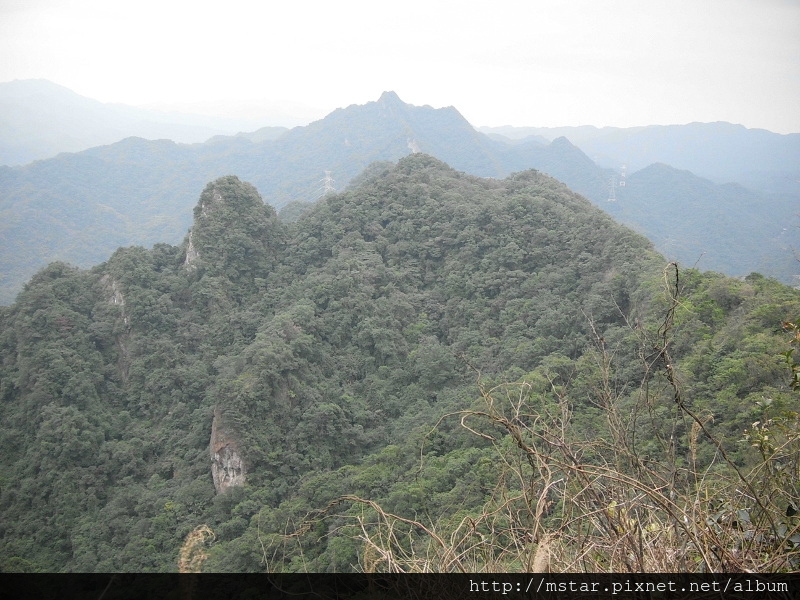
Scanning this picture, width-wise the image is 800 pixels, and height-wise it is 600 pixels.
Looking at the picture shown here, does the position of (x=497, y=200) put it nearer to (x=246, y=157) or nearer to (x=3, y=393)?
(x=3, y=393)

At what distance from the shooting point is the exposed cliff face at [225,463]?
11.4m

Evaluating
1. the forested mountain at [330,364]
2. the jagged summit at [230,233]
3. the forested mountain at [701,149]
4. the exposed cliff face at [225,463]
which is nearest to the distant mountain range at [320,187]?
the jagged summit at [230,233]

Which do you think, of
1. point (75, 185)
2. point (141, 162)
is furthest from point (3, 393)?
point (141, 162)

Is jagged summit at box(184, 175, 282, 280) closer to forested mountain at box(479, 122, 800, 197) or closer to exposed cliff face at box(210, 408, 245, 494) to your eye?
exposed cliff face at box(210, 408, 245, 494)

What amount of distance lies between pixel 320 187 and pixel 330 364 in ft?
121

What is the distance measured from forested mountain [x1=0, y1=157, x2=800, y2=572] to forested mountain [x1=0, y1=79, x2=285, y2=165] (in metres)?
66.9

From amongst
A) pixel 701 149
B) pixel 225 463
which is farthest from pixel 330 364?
pixel 701 149

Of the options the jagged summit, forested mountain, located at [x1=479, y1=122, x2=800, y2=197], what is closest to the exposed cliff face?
the jagged summit

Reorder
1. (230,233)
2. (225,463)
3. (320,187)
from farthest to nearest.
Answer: (320,187) → (230,233) → (225,463)

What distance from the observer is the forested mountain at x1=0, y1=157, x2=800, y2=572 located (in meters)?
8.42

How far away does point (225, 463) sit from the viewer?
11570 mm

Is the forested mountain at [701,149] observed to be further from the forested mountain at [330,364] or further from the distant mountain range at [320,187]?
the forested mountain at [330,364]

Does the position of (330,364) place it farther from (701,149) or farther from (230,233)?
(701,149)

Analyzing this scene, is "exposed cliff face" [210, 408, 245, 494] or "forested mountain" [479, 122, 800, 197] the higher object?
"forested mountain" [479, 122, 800, 197]
